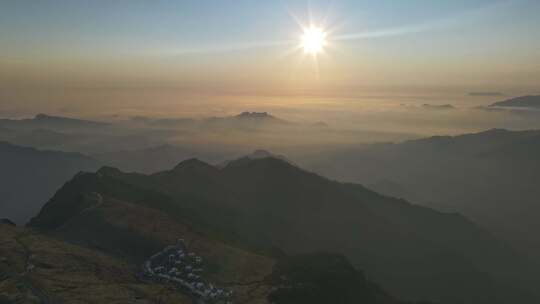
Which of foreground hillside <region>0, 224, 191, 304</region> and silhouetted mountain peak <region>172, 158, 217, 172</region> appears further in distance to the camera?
silhouetted mountain peak <region>172, 158, 217, 172</region>

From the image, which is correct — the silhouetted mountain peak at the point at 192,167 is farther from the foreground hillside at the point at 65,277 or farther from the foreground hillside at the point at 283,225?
the foreground hillside at the point at 65,277

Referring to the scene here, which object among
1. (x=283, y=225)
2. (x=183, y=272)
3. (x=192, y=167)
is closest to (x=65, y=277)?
(x=183, y=272)

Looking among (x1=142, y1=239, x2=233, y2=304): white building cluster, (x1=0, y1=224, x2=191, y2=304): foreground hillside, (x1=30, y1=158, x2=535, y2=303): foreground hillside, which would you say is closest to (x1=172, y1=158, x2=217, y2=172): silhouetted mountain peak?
(x1=30, y1=158, x2=535, y2=303): foreground hillside

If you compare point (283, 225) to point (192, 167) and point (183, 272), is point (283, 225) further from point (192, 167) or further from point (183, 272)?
point (183, 272)

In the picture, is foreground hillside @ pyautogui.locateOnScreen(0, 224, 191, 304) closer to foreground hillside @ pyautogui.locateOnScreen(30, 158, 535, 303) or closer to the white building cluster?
the white building cluster

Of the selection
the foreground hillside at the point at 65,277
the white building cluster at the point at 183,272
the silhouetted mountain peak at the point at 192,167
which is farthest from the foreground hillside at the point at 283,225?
the foreground hillside at the point at 65,277

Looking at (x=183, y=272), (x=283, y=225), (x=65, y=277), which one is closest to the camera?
(x=65, y=277)

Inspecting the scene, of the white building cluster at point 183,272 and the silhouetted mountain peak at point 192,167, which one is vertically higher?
the silhouetted mountain peak at point 192,167
